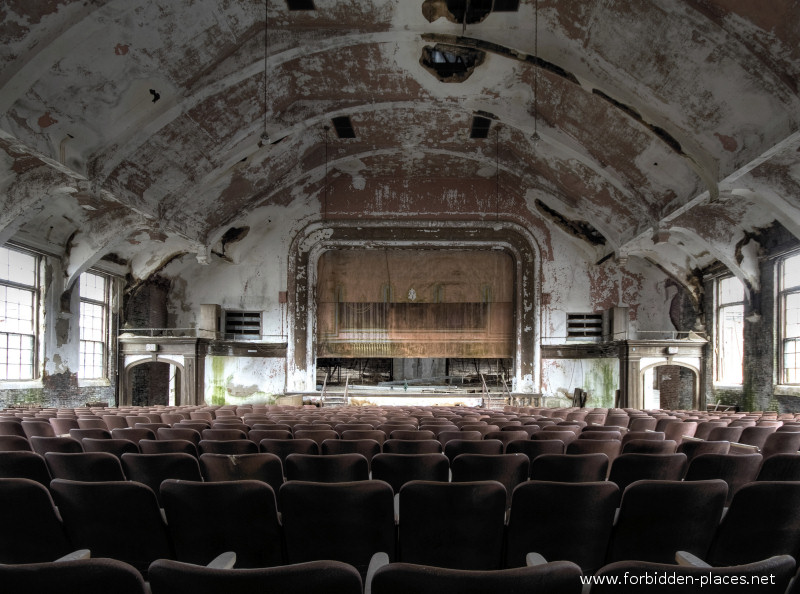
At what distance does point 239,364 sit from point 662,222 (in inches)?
524

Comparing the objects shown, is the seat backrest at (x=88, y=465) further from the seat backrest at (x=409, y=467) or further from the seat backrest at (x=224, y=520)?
the seat backrest at (x=409, y=467)

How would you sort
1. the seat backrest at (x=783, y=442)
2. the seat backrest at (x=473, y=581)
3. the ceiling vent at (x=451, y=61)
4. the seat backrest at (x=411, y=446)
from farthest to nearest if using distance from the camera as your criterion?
the ceiling vent at (x=451, y=61), the seat backrest at (x=783, y=442), the seat backrest at (x=411, y=446), the seat backrest at (x=473, y=581)

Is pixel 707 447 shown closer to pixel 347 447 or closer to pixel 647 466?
pixel 647 466

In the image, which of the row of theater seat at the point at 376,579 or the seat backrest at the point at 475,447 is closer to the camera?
the row of theater seat at the point at 376,579

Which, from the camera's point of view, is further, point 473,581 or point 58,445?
point 58,445

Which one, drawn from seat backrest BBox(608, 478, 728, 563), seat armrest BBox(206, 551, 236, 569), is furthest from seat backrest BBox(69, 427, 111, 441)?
seat backrest BBox(608, 478, 728, 563)

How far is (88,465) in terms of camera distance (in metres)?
3.20

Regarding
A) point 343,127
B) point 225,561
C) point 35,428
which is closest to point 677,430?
point 225,561

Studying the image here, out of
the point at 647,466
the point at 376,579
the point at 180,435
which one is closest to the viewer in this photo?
the point at 376,579

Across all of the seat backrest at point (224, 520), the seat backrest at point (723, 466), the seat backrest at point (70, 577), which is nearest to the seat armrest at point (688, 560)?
the seat backrest at point (723, 466)

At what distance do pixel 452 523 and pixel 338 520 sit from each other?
466 millimetres

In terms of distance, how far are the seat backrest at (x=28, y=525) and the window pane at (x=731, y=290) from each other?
16541mm

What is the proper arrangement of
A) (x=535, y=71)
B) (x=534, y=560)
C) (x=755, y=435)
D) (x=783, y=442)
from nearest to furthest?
(x=534, y=560)
(x=783, y=442)
(x=755, y=435)
(x=535, y=71)

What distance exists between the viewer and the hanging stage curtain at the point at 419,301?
20203mm
